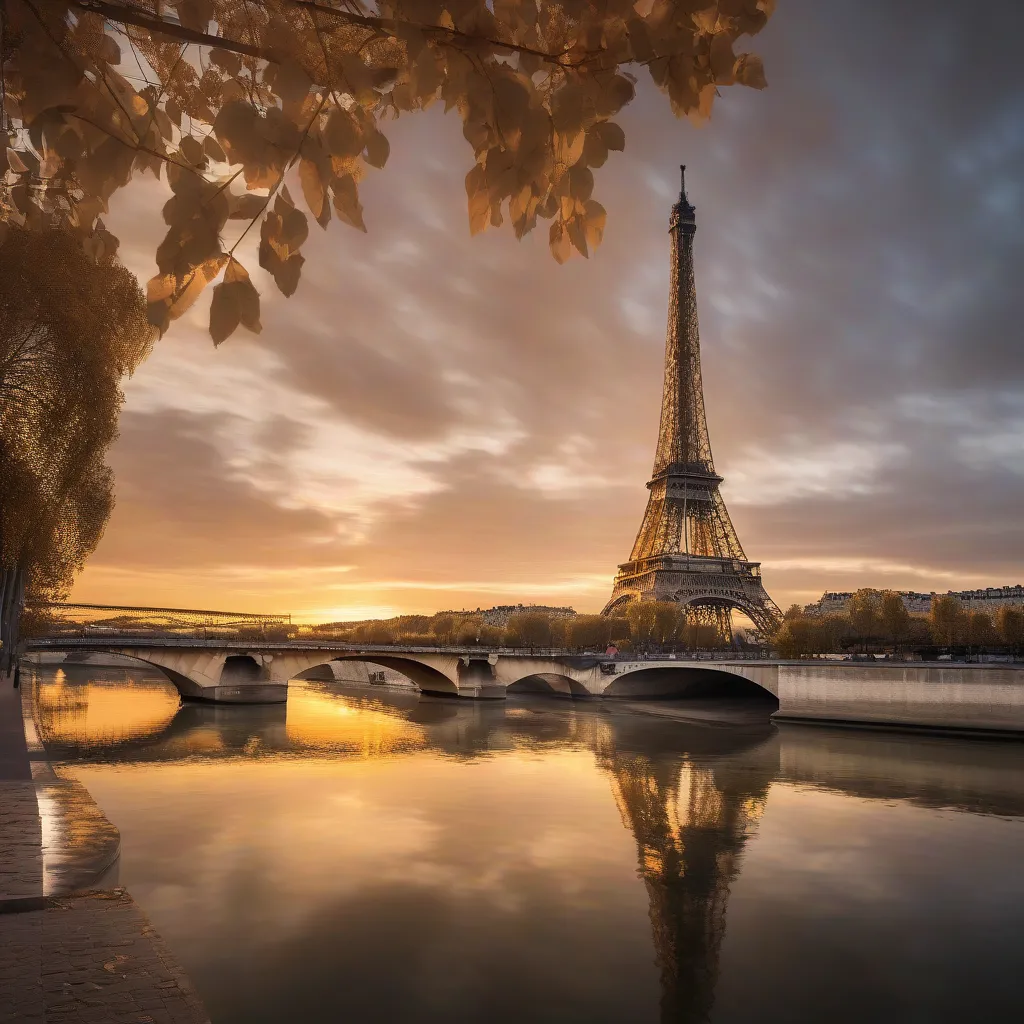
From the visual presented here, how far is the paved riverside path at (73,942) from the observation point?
609 cm

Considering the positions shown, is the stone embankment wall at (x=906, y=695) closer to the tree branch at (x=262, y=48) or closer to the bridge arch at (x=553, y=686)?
the bridge arch at (x=553, y=686)

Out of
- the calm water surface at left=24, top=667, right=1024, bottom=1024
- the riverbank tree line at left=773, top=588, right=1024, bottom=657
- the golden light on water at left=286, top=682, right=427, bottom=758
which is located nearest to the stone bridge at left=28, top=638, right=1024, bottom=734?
the golden light on water at left=286, top=682, right=427, bottom=758

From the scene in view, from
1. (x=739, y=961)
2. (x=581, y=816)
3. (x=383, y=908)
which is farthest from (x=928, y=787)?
(x=383, y=908)

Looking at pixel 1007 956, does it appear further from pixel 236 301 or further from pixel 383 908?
pixel 236 301

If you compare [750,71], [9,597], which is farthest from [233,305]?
[9,597]

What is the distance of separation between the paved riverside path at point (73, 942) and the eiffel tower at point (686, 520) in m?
72.9

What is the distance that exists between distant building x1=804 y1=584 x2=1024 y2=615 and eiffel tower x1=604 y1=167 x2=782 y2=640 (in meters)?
40.1

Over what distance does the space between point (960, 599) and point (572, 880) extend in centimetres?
14428

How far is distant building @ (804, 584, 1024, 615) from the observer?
13238cm

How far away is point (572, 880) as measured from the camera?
655 inches

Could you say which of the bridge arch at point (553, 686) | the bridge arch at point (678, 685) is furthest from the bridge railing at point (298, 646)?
the bridge arch at point (678, 685)

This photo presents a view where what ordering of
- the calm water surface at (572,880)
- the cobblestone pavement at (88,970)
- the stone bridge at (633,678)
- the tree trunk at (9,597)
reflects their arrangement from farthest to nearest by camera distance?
the stone bridge at (633,678) → the tree trunk at (9,597) → the calm water surface at (572,880) → the cobblestone pavement at (88,970)

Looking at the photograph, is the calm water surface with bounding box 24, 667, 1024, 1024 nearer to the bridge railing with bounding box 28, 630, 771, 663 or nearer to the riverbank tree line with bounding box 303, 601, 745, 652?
the bridge railing with bounding box 28, 630, 771, 663

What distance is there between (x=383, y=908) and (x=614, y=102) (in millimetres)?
14567
